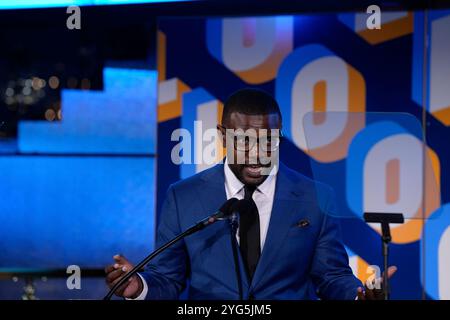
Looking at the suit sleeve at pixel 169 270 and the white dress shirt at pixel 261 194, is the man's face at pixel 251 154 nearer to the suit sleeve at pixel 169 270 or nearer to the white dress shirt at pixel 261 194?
the white dress shirt at pixel 261 194

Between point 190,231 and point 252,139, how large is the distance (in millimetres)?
437

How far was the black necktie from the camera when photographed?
211 centimetres

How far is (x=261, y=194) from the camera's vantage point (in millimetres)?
2162

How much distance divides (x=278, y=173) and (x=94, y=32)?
1258 mm

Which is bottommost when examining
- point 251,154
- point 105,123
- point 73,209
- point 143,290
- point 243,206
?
point 143,290

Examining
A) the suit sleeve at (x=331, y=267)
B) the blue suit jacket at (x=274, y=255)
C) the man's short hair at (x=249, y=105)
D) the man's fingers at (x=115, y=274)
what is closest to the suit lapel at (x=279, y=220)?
the blue suit jacket at (x=274, y=255)

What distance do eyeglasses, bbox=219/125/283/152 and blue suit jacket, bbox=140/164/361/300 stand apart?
0.26ft

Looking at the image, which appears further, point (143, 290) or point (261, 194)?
point (261, 194)

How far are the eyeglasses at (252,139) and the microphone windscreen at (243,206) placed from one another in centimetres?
15

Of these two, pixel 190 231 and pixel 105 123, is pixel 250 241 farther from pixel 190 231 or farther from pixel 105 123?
pixel 105 123

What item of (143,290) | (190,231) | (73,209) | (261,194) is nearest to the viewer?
(190,231)

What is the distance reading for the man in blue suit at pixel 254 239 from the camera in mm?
2094

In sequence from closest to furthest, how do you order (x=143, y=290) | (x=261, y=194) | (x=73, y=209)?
(x=143, y=290)
(x=261, y=194)
(x=73, y=209)

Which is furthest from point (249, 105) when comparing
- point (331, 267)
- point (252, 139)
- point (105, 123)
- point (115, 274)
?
point (105, 123)
